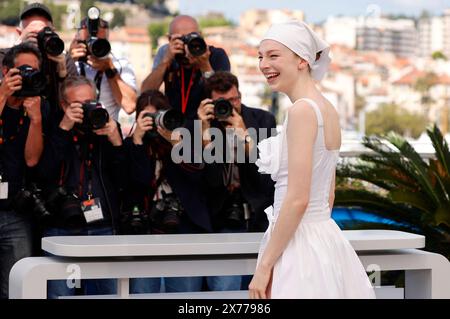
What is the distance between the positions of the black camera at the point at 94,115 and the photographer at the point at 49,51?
0.35 metres

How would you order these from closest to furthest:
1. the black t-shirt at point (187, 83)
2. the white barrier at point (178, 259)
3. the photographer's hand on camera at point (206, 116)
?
the white barrier at point (178, 259)
the photographer's hand on camera at point (206, 116)
the black t-shirt at point (187, 83)

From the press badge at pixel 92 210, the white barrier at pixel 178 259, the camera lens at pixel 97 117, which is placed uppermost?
→ the camera lens at pixel 97 117

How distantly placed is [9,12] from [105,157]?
11556cm

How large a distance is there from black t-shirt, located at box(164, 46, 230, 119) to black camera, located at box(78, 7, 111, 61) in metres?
0.47

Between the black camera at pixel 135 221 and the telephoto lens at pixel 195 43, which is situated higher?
the telephoto lens at pixel 195 43

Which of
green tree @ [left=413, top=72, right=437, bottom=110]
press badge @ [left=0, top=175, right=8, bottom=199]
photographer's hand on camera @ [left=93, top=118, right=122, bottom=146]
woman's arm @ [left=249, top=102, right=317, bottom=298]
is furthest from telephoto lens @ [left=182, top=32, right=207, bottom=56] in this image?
green tree @ [left=413, top=72, right=437, bottom=110]

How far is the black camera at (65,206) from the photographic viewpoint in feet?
17.9

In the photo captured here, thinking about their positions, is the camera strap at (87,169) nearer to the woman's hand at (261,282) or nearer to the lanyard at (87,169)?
the lanyard at (87,169)

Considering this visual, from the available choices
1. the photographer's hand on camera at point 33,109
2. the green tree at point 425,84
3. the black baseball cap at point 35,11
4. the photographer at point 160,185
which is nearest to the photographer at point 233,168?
the photographer at point 160,185

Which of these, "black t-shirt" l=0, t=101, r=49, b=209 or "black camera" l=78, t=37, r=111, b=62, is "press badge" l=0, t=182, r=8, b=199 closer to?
"black t-shirt" l=0, t=101, r=49, b=209

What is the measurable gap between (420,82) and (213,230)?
116 metres

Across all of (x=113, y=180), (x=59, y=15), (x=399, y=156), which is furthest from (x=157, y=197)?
(x=59, y=15)

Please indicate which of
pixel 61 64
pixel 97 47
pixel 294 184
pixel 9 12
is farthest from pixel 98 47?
pixel 9 12

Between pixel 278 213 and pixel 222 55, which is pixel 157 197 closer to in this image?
pixel 222 55
